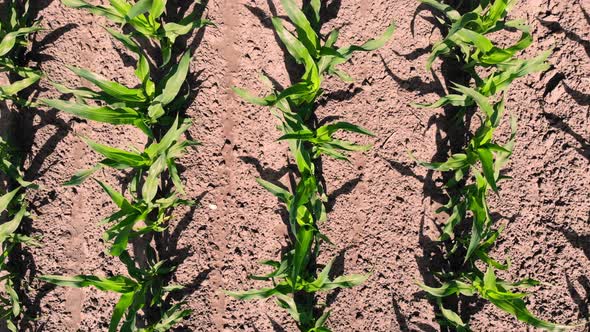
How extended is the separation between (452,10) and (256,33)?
0.74m

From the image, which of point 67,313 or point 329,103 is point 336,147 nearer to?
point 329,103

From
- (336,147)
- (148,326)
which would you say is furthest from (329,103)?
(148,326)

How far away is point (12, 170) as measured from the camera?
1.84m

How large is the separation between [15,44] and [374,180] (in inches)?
59.4

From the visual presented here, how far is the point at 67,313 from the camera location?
188cm

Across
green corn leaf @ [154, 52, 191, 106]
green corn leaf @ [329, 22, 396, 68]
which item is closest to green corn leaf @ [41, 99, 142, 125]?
green corn leaf @ [154, 52, 191, 106]

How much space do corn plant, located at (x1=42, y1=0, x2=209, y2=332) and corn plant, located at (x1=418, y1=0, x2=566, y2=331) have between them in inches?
36.6

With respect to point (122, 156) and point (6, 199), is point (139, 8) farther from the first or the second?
point (6, 199)

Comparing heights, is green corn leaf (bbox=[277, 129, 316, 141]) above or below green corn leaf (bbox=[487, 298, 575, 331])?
above

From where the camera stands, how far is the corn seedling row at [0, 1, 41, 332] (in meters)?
1.83

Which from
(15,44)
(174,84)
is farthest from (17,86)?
(174,84)

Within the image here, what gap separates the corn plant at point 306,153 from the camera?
166 cm

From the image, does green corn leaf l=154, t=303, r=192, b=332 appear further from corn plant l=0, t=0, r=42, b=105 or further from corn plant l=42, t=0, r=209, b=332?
corn plant l=0, t=0, r=42, b=105

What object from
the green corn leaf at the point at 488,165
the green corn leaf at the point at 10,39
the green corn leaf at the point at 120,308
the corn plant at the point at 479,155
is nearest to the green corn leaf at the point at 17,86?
the green corn leaf at the point at 10,39
